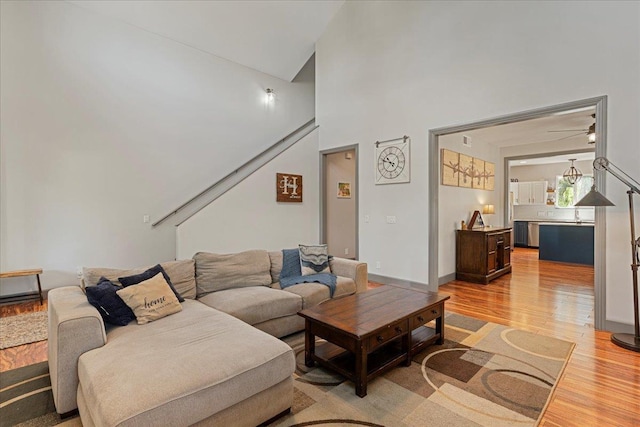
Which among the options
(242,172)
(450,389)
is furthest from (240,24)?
(450,389)

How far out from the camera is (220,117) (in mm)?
6426

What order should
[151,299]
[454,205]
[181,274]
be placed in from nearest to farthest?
[151,299]
[181,274]
[454,205]

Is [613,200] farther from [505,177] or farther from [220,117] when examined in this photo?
[220,117]

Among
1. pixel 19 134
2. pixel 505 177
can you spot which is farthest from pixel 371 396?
pixel 505 177

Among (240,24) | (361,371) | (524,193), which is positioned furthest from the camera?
(524,193)

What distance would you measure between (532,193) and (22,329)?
12531 millimetres

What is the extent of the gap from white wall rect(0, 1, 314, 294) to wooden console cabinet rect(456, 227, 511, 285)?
4836 millimetres

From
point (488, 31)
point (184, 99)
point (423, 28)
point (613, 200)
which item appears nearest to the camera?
point (613, 200)

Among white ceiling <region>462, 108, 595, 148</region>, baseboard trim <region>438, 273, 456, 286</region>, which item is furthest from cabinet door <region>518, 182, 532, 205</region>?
baseboard trim <region>438, 273, 456, 286</region>

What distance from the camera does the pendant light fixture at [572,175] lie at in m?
9.00

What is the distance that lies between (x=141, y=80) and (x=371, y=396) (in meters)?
6.02

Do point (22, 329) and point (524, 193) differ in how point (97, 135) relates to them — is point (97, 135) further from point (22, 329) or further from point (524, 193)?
point (524, 193)

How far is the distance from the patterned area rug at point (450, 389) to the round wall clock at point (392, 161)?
277 cm

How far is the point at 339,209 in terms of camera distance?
750 centimetres
